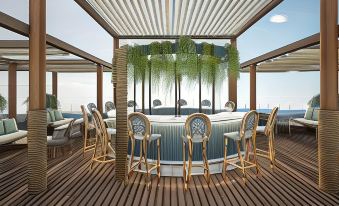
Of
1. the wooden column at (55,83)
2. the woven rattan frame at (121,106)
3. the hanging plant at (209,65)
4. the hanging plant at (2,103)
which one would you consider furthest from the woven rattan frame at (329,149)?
the wooden column at (55,83)

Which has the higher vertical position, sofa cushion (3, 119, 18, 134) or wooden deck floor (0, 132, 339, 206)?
sofa cushion (3, 119, 18, 134)

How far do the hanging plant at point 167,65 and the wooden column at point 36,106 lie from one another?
7.12ft

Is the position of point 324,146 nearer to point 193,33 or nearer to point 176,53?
point 176,53

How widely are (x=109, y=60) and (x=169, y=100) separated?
394cm

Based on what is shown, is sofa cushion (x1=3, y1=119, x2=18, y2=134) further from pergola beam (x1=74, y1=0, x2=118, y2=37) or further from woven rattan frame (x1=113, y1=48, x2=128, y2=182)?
woven rattan frame (x1=113, y1=48, x2=128, y2=182)

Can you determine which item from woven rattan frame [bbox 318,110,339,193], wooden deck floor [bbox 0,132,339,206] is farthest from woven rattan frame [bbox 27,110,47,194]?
woven rattan frame [bbox 318,110,339,193]

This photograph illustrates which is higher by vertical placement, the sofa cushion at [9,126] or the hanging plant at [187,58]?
the hanging plant at [187,58]

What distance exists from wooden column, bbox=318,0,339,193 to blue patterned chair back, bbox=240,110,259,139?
874 mm

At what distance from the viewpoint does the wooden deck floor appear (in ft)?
9.17

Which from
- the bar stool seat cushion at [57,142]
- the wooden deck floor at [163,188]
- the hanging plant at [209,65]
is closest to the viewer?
the wooden deck floor at [163,188]

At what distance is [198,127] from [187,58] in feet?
5.67

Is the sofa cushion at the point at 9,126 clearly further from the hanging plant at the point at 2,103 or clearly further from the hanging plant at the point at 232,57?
the hanging plant at the point at 232,57

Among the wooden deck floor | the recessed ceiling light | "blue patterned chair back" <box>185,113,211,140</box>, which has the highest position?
the recessed ceiling light

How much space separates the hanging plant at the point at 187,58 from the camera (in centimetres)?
434
